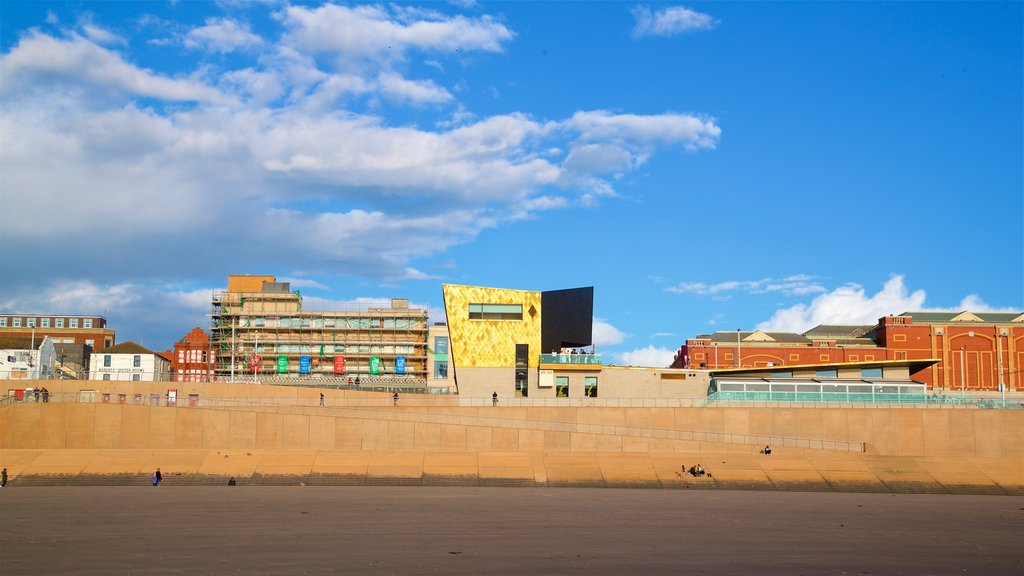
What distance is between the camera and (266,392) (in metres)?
84.3

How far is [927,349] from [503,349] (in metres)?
65.4

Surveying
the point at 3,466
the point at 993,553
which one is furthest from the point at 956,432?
the point at 3,466

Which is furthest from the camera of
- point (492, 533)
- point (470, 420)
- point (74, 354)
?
point (74, 354)

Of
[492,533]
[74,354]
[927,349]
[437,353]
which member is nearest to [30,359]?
[74,354]

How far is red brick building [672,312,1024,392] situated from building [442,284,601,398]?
43.6 meters

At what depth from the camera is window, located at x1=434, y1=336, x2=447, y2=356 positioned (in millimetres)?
111875

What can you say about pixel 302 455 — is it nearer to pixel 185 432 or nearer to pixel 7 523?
pixel 185 432

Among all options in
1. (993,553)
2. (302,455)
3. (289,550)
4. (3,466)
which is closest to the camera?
(289,550)

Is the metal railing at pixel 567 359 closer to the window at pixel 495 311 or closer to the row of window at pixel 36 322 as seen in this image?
the window at pixel 495 311

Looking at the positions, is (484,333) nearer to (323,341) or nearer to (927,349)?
(323,341)

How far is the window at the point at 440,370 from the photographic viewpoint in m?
111

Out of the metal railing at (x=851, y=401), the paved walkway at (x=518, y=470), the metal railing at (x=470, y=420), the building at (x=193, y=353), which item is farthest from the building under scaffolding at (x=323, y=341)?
the metal railing at (x=851, y=401)

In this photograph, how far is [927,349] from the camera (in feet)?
397

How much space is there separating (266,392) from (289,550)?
2026 inches
